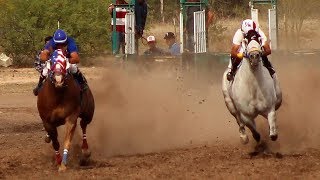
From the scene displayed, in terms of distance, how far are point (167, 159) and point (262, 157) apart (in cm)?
154

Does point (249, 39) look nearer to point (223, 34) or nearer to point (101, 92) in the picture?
point (101, 92)

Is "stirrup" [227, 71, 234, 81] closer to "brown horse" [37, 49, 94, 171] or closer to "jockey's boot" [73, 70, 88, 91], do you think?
"jockey's boot" [73, 70, 88, 91]

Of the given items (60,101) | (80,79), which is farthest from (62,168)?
(80,79)

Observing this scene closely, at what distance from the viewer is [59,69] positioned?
1378 cm


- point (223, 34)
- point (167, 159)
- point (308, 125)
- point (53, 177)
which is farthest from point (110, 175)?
point (223, 34)

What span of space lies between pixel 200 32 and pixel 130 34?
1811mm

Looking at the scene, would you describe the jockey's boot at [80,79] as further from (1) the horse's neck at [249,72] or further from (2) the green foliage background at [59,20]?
(2) the green foliage background at [59,20]

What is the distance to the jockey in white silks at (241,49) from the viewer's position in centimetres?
1496

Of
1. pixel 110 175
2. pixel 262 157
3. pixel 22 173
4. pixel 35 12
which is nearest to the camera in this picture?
pixel 110 175

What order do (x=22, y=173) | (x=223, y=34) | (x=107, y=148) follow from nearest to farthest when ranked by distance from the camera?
(x=22, y=173), (x=107, y=148), (x=223, y=34)

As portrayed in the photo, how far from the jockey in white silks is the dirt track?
4.66 ft

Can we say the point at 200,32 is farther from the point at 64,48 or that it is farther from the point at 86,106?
the point at 64,48

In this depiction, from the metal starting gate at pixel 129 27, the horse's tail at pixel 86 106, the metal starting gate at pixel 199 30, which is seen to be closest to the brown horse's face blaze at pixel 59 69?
the horse's tail at pixel 86 106

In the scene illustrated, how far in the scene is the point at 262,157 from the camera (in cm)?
1493
